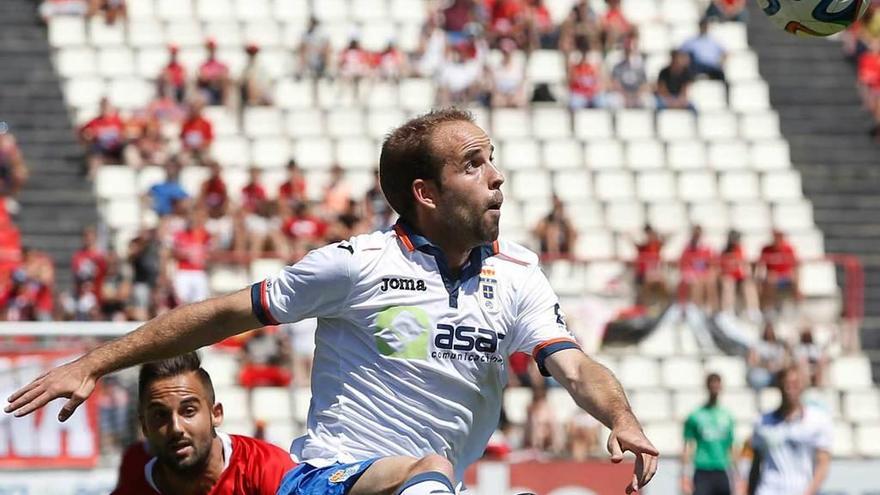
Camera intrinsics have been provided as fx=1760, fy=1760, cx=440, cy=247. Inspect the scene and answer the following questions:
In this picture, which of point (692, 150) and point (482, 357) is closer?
point (482, 357)

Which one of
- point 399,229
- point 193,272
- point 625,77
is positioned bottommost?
point 399,229

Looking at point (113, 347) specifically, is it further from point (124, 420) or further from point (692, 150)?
point (692, 150)

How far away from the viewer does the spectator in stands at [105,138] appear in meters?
19.2

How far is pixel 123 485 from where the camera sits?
6625 mm

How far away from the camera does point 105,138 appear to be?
1922 centimetres

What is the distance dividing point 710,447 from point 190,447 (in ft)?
28.3

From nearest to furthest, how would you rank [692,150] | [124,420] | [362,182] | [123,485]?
[123,485]
[124,420]
[362,182]
[692,150]

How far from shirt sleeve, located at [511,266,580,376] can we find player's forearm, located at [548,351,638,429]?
122 millimetres

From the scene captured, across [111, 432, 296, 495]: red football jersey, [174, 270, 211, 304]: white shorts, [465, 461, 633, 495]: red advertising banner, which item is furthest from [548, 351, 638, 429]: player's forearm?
[174, 270, 211, 304]: white shorts

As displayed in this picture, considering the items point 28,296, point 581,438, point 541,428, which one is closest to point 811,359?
point 581,438

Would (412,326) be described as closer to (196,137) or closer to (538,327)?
(538,327)

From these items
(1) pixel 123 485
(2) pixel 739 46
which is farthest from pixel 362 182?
(1) pixel 123 485

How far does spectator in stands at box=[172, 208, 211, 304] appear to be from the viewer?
53.9 feet

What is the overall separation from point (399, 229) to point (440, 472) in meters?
0.98
